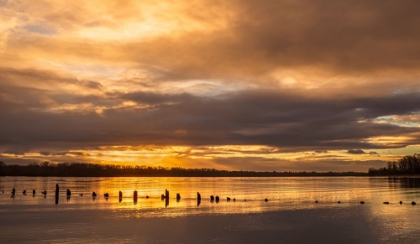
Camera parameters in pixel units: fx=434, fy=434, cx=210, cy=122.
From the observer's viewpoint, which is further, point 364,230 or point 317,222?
point 317,222

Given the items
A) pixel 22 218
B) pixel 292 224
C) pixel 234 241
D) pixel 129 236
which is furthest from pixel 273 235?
pixel 22 218

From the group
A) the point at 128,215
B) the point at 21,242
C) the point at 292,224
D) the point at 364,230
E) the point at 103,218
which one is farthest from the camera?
the point at 128,215

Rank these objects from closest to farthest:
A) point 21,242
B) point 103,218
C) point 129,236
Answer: point 21,242 < point 129,236 < point 103,218

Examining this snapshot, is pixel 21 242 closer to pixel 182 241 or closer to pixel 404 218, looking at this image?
pixel 182 241

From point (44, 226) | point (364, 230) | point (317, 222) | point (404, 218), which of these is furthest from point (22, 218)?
point (404, 218)

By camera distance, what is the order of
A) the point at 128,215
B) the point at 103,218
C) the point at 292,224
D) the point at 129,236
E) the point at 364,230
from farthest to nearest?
1. the point at 128,215
2. the point at 103,218
3. the point at 292,224
4. the point at 364,230
5. the point at 129,236

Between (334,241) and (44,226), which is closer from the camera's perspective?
(334,241)

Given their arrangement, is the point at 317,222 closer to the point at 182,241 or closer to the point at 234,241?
the point at 234,241

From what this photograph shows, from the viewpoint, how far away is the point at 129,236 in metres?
22.1

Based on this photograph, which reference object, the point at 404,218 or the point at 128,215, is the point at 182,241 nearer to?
the point at 128,215

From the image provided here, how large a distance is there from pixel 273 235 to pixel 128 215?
43.2ft

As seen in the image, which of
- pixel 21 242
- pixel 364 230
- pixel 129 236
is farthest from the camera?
pixel 364 230

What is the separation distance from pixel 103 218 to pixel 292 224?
12934 millimetres

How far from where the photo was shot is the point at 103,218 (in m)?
30.2
